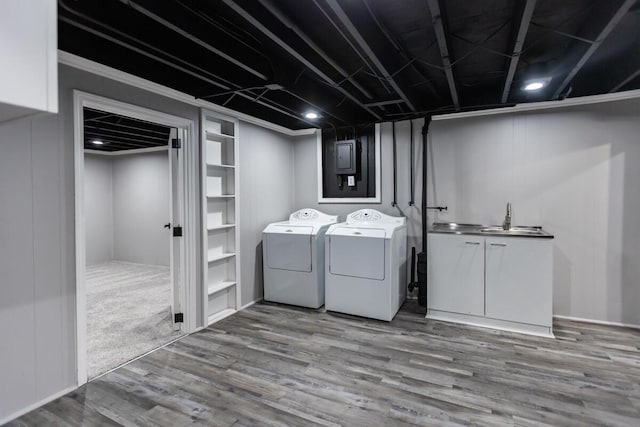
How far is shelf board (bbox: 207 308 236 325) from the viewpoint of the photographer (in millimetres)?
3500

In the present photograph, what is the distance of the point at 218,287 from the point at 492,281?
115 inches

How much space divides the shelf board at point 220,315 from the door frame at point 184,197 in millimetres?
253

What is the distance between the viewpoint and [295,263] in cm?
395

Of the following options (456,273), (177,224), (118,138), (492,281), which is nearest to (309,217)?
(177,224)

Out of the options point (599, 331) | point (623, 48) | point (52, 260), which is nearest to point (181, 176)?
point (52, 260)

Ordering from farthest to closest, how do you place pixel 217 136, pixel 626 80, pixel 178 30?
1. pixel 217 136
2. pixel 626 80
3. pixel 178 30

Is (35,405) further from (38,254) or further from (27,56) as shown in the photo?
(27,56)

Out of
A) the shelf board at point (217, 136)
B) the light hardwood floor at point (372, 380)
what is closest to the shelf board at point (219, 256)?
the light hardwood floor at point (372, 380)

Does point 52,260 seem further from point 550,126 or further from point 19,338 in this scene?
point 550,126

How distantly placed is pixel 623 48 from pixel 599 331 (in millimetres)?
2584

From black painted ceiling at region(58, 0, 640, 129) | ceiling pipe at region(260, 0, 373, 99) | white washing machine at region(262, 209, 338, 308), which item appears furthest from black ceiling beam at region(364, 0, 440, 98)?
white washing machine at region(262, 209, 338, 308)

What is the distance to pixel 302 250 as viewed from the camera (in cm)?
389

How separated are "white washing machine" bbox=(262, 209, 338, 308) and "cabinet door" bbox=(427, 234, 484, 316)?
1.28 m

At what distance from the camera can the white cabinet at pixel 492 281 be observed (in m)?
3.08
